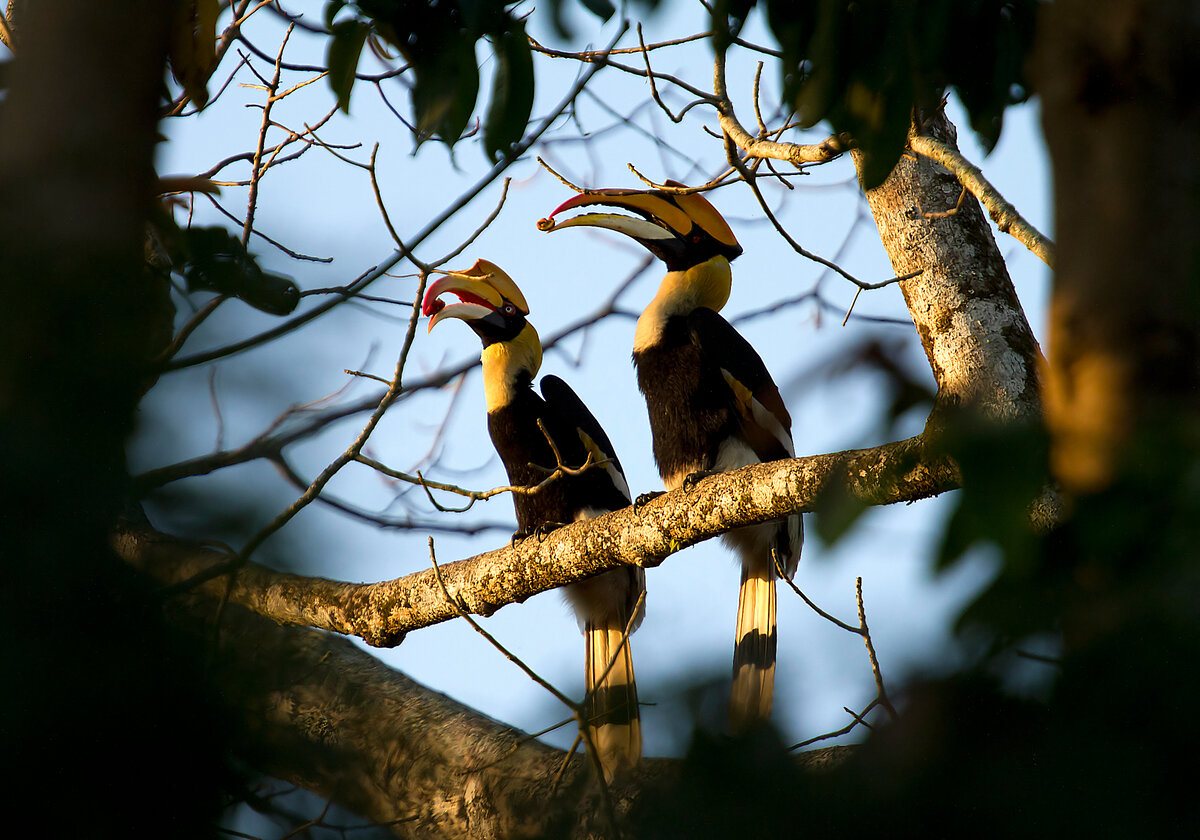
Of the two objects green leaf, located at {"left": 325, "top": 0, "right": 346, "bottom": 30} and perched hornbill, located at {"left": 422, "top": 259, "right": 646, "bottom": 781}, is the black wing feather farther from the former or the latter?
green leaf, located at {"left": 325, "top": 0, "right": 346, "bottom": 30}

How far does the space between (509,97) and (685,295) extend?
7.97ft

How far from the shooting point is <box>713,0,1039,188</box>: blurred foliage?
1136 millimetres

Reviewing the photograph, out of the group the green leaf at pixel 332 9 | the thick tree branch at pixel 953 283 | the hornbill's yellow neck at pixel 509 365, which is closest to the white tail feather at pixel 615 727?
the green leaf at pixel 332 9

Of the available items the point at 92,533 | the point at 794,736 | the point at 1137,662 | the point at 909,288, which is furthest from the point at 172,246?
the point at 909,288

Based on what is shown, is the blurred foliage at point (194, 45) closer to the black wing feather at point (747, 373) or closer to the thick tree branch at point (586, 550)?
the thick tree branch at point (586, 550)

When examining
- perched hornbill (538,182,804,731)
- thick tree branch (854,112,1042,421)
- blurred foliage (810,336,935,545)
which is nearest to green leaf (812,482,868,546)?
blurred foliage (810,336,935,545)

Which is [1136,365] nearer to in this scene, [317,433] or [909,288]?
[317,433]

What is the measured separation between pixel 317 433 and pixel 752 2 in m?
0.84

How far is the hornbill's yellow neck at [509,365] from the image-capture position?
12.5ft

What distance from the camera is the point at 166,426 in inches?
29.6

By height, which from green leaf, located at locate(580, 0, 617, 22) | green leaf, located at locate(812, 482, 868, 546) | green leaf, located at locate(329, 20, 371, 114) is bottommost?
green leaf, located at locate(812, 482, 868, 546)

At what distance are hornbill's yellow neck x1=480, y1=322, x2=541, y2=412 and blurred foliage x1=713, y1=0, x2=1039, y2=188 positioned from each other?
2591 millimetres

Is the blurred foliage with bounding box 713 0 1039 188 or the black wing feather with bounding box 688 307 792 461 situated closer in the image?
the blurred foliage with bounding box 713 0 1039 188

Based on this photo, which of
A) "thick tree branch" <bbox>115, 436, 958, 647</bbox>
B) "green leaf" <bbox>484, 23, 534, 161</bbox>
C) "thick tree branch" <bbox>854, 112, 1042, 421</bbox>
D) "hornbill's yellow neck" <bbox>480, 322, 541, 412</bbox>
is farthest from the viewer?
"hornbill's yellow neck" <bbox>480, 322, 541, 412</bbox>
